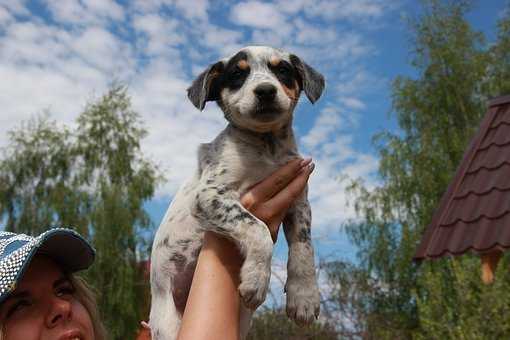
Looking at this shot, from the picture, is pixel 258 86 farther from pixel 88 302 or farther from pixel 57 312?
pixel 57 312

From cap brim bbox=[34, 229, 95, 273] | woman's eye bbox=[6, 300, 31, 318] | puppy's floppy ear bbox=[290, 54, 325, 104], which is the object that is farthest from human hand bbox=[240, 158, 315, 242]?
woman's eye bbox=[6, 300, 31, 318]

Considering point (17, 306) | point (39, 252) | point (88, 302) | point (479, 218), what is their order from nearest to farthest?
point (17, 306) < point (39, 252) < point (88, 302) < point (479, 218)

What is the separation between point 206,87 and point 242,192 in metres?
0.88

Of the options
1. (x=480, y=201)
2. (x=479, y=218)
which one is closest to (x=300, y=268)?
(x=479, y=218)

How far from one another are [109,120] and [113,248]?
19.4 ft

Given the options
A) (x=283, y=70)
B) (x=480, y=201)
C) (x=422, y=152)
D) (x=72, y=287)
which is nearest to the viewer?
(x=72, y=287)

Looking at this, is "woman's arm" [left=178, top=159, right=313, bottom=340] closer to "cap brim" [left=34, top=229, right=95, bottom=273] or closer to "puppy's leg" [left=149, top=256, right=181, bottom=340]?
"puppy's leg" [left=149, top=256, right=181, bottom=340]

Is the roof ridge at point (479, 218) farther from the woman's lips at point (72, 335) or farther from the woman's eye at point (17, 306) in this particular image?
the woman's eye at point (17, 306)

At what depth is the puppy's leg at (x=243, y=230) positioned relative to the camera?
315 cm

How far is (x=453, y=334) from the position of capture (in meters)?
11.1

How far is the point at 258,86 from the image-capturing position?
370 cm

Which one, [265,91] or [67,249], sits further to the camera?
[265,91]

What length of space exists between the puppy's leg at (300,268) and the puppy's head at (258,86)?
0.63m

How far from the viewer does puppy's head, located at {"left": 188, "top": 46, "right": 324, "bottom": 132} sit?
12.2 feet
